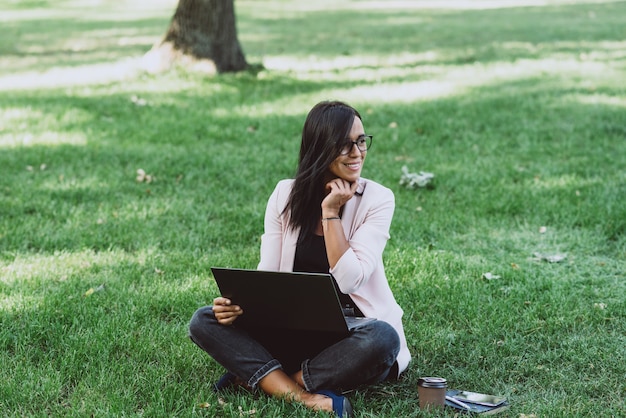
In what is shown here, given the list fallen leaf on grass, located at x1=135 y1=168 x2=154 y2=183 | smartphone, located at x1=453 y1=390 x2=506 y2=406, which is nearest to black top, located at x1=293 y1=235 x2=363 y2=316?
smartphone, located at x1=453 y1=390 x2=506 y2=406

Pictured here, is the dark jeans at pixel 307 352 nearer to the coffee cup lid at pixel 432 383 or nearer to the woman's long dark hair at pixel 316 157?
the coffee cup lid at pixel 432 383

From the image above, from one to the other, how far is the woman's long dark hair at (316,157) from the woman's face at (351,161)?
0.02 metres

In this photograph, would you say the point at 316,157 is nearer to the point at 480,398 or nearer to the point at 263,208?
the point at 480,398

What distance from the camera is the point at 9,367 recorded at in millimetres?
3873

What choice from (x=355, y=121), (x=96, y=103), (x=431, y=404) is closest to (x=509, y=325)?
(x=431, y=404)

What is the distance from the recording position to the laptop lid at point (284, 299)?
3.26 meters

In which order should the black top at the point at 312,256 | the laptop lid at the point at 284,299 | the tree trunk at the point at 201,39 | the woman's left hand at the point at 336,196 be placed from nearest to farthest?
the laptop lid at the point at 284,299
the woman's left hand at the point at 336,196
the black top at the point at 312,256
the tree trunk at the point at 201,39

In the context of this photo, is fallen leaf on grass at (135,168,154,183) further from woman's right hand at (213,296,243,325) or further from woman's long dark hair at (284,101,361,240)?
woman's right hand at (213,296,243,325)

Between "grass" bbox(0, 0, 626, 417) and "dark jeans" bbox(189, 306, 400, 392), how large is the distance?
0.45 ft

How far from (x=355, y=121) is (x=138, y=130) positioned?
17.0ft

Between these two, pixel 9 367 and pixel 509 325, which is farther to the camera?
pixel 509 325

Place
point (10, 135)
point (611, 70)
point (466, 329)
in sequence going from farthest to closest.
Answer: point (611, 70) < point (10, 135) < point (466, 329)

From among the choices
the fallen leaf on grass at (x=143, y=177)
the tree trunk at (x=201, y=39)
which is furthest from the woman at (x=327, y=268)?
the tree trunk at (x=201, y=39)

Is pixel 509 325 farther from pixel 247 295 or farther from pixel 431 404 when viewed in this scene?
pixel 247 295
